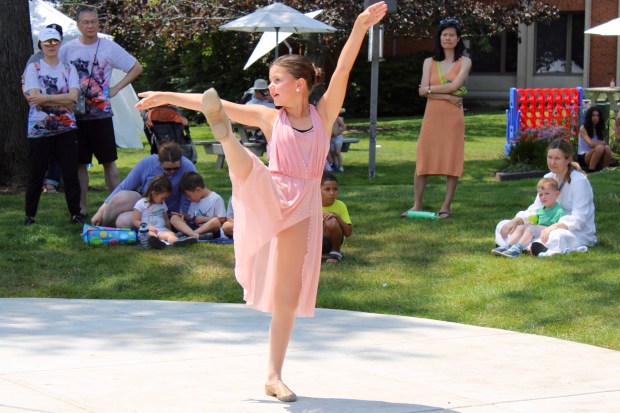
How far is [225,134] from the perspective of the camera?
4.73 metres

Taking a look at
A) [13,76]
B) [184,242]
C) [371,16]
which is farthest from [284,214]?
[13,76]

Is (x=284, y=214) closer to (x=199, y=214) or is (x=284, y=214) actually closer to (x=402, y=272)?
(x=402, y=272)

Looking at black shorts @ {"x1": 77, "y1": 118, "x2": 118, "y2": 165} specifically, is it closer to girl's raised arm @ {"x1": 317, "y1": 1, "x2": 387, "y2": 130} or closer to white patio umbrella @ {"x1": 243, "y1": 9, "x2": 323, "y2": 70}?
girl's raised arm @ {"x1": 317, "y1": 1, "x2": 387, "y2": 130}

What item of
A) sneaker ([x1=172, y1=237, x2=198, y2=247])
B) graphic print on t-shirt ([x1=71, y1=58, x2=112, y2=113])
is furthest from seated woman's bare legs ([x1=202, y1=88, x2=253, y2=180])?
graphic print on t-shirt ([x1=71, y1=58, x2=112, y2=113])

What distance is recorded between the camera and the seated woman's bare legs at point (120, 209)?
401 inches

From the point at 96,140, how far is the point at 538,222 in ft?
14.8

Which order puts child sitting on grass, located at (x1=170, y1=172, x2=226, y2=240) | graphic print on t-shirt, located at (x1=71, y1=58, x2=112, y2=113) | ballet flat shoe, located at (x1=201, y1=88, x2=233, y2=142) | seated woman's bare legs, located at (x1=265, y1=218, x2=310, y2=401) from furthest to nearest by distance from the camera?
graphic print on t-shirt, located at (x1=71, y1=58, x2=112, y2=113), child sitting on grass, located at (x1=170, y1=172, x2=226, y2=240), seated woman's bare legs, located at (x1=265, y1=218, x2=310, y2=401), ballet flat shoe, located at (x1=201, y1=88, x2=233, y2=142)

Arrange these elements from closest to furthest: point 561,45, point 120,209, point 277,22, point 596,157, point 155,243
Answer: point 155,243
point 120,209
point 596,157
point 277,22
point 561,45

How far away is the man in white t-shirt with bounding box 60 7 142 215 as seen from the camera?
36.1 feet

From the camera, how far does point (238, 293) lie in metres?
8.22

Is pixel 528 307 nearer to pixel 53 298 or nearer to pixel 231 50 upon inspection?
pixel 53 298

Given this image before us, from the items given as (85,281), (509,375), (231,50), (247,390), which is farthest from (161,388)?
(231,50)

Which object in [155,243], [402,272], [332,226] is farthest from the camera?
[155,243]

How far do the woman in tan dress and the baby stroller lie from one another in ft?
9.82
